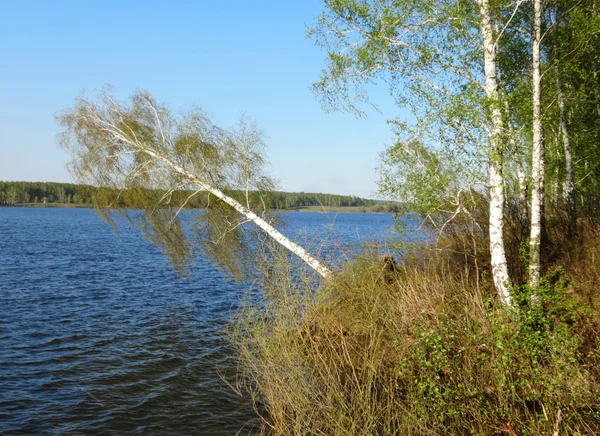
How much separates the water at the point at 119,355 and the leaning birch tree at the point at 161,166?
7.58 feet

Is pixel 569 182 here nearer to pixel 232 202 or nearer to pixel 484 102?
pixel 484 102

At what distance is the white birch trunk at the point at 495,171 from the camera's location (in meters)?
9.83

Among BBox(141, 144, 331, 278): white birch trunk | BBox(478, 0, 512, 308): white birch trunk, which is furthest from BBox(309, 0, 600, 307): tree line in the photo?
BBox(141, 144, 331, 278): white birch trunk

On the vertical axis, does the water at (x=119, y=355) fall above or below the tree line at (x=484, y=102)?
below

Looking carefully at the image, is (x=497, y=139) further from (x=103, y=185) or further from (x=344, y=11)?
(x=103, y=185)

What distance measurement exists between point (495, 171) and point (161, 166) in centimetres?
1204

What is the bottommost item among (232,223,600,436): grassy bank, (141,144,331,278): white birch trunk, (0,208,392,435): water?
(0,208,392,435): water

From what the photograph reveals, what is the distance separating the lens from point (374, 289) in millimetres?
10312

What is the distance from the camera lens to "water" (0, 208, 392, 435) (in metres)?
9.60

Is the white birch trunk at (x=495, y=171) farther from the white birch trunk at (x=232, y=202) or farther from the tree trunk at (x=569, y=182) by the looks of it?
the white birch trunk at (x=232, y=202)

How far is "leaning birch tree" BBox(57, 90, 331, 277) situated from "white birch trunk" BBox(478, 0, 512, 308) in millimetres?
9413

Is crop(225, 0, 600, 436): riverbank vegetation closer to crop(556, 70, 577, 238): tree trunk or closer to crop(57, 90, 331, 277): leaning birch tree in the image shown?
crop(556, 70, 577, 238): tree trunk

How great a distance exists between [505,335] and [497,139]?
4.11m

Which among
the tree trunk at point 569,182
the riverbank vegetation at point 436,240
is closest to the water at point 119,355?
the riverbank vegetation at point 436,240
